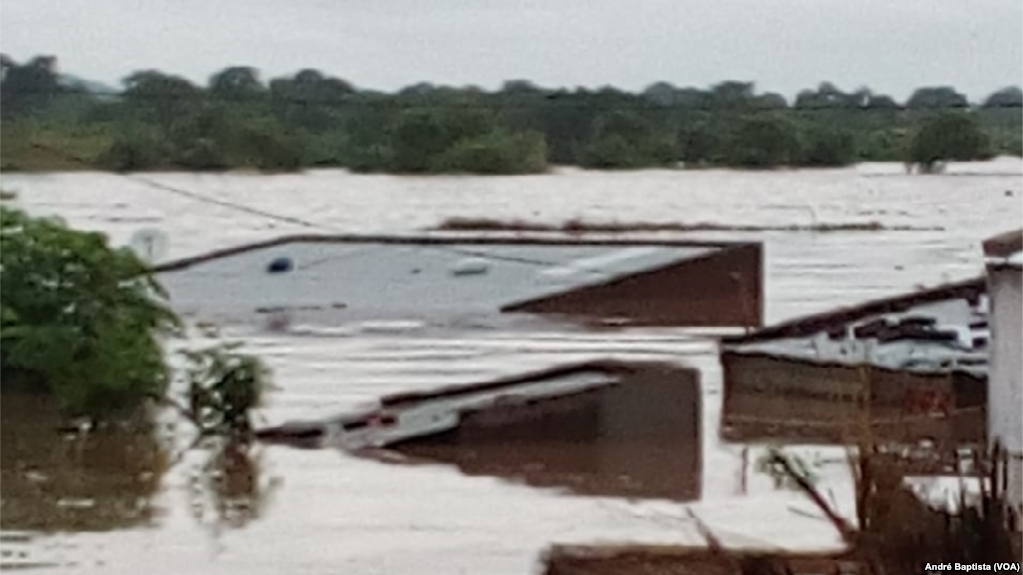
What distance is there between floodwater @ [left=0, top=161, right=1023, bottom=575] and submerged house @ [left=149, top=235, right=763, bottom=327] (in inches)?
5.2

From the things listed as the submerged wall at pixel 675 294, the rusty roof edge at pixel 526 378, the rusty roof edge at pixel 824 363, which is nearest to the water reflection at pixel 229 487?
the rusty roof edge at pixel 526 378

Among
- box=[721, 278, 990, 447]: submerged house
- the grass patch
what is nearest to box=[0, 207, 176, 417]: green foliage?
box=[721, 278, 990, 447]: submerged house

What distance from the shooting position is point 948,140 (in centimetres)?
571

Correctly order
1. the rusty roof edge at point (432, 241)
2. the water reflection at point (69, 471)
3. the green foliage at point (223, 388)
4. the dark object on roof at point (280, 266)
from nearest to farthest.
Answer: the water reflection at point (69, 471)
the green foliage at point (223, 388)
the rusty roof edge at point (432, 241)
the dark object on roof at point (280, 266)

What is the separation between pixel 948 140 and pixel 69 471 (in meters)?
2.64

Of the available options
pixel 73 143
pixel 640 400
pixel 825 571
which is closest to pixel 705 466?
pixel 640 400

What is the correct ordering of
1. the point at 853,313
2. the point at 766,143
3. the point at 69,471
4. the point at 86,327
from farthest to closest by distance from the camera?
the point at 766,143 < the point at 853,313 < the point at 86,327 < the point at 69,471

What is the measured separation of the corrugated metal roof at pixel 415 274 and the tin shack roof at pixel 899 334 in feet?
9.26

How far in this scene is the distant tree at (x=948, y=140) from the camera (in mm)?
5680

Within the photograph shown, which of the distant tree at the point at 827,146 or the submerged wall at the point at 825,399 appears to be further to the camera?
the distant tree at the point at 827,146

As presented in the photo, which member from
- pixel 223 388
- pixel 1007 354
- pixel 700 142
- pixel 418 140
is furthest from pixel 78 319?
pixel 1007 354

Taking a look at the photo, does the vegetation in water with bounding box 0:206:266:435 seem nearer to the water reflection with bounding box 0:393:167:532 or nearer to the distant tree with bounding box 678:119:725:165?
the water reflection with bounding box 0:393:167:532

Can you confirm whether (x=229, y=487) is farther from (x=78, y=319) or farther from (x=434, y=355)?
(x=434, y=355)

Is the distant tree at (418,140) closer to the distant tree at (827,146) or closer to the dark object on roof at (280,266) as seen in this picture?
the distant tree at (827,146)
